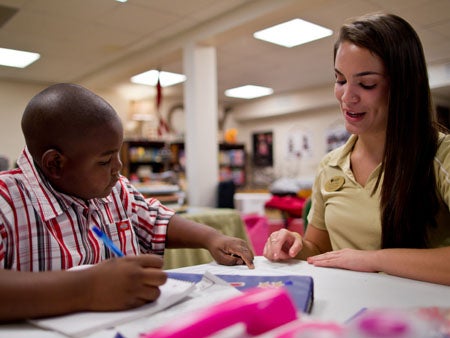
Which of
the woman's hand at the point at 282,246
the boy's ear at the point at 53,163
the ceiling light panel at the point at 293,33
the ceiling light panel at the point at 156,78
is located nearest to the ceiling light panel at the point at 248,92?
the ceiling light panel at the point at 156,78

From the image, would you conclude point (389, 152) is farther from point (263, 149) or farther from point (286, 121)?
point (263, 149)

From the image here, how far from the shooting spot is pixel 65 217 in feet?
2.69

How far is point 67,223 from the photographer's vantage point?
0.82m

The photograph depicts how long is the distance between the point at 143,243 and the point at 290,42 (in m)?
4.22

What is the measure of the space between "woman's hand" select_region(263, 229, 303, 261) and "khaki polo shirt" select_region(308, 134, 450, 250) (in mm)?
174

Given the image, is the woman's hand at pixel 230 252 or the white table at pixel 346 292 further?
the woman's hand at pixel 230 252

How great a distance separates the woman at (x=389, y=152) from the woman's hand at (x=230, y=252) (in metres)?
0.09

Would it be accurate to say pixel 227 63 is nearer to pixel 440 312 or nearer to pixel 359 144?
pixel 359 144

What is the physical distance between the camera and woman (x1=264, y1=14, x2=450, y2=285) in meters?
1.03

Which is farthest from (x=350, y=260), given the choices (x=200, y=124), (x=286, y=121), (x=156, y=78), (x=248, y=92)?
(x=286, y=121)

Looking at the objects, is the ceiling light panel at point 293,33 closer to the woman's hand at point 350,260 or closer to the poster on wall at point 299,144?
the poster on wall at point 299,144

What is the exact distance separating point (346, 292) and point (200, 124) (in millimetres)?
3763

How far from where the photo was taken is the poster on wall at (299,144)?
26.6ft

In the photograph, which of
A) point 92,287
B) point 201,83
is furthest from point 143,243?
point 201,83
